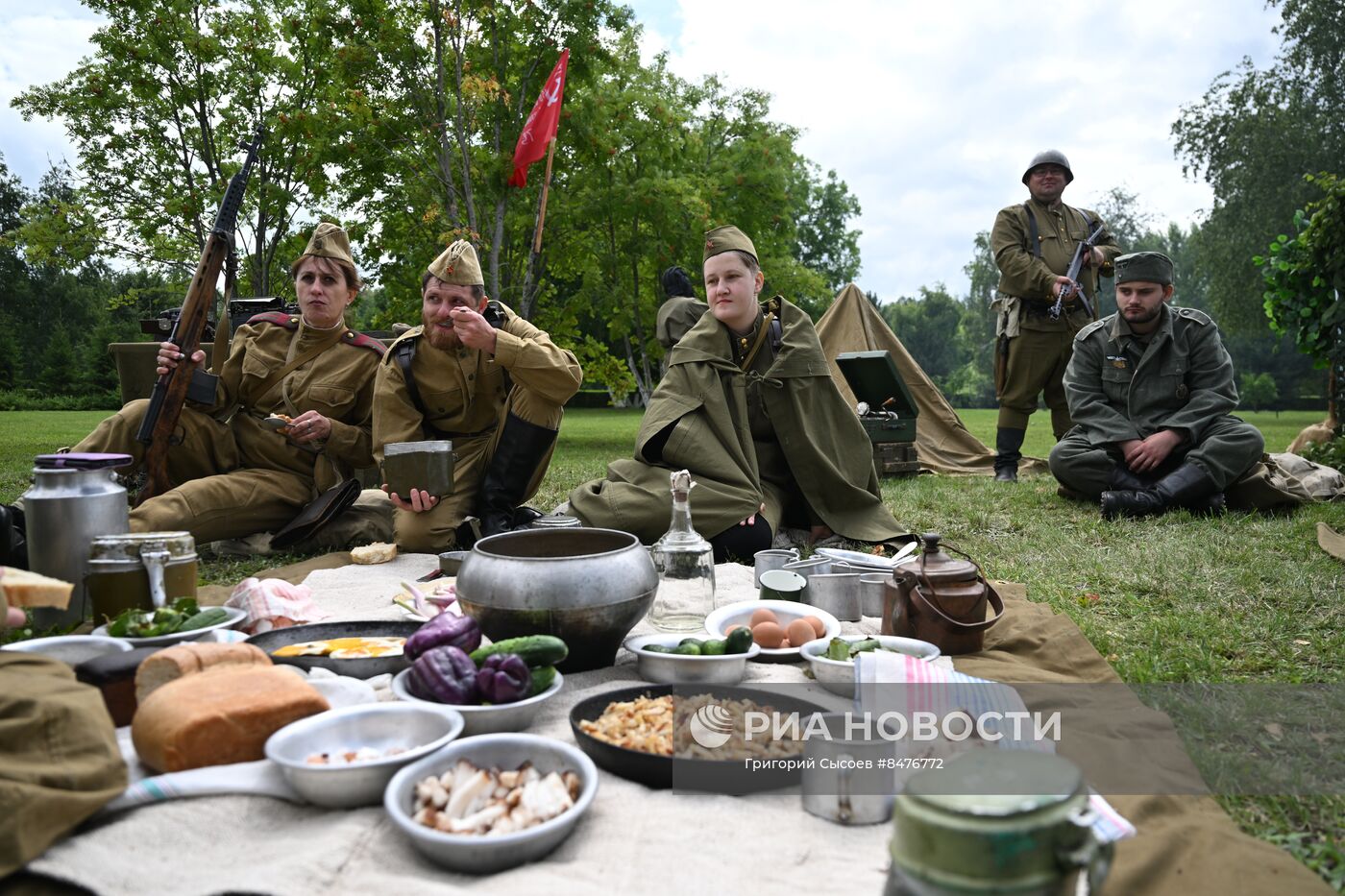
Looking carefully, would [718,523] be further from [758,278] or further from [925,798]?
[925,798]

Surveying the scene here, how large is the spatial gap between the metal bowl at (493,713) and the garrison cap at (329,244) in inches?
135

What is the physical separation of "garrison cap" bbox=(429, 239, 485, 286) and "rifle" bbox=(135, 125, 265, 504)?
1071mm

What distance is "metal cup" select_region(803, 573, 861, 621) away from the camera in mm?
3367

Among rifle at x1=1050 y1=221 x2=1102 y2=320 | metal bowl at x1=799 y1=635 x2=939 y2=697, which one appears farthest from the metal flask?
rifle at x1=1050 y1=221 x2=1102 y2=320

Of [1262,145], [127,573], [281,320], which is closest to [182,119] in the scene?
[281,320]

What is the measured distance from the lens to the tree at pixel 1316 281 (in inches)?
287

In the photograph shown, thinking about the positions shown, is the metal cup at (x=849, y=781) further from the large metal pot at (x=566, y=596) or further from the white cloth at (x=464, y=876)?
the large metal pot at (x=566, y=596)

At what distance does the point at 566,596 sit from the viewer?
8.05 ft

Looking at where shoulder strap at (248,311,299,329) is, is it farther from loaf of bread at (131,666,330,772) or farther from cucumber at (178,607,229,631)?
loaf of bread at (131,666,330,772)

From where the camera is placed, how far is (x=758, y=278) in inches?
197

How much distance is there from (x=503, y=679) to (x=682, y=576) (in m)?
1.06

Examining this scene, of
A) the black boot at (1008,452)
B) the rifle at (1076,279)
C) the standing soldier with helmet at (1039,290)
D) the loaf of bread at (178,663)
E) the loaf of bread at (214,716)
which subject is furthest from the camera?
the black boot at (1008,452)

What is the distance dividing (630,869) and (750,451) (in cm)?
334

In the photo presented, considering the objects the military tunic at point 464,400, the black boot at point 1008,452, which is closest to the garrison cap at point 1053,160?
the black boot at point 1008,452
